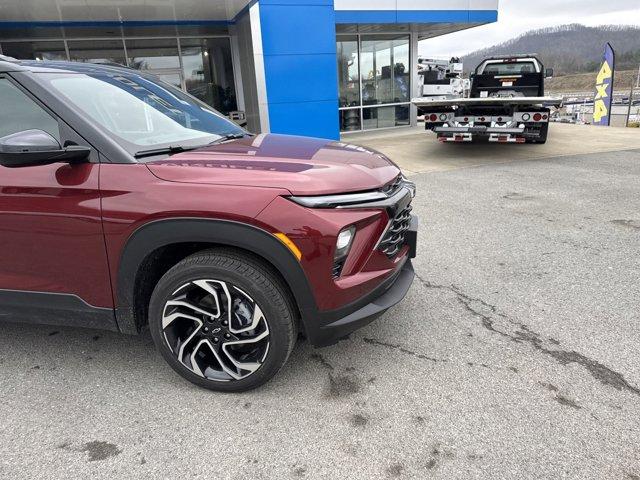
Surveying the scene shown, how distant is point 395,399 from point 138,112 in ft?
7.36

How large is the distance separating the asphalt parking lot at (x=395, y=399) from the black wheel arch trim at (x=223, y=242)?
2.00ft

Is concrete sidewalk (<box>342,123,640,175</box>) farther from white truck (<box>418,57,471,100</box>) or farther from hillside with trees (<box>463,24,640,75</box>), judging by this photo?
hillside with trees (<box>463,24,640,75</box>)

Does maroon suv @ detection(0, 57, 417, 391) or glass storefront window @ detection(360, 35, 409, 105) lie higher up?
glass storefront window @ detection(360, 35, 409, 105)

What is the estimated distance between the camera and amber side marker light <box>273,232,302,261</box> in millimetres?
2199

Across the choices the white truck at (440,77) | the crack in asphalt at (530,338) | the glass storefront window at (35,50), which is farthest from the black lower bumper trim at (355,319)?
the white truck at (440,77)

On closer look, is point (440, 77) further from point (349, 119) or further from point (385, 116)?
point (349, 119)

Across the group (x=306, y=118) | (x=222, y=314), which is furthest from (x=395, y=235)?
(x=306, y=118)

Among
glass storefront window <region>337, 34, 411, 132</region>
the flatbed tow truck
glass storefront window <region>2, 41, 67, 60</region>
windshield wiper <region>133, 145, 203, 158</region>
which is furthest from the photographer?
glass storefront window <region>337, 34, 411, 132</region>

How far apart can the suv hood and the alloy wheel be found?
0.54 meters

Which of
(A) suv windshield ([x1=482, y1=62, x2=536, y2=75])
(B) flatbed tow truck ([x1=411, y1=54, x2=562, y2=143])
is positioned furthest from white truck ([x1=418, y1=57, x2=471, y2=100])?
(B) flatbed tow truck ([x1=411, y1=54, x2=562, y2=143])

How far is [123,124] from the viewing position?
2.63m

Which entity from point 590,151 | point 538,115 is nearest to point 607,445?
point 538,115

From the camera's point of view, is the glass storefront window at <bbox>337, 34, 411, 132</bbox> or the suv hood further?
the glass storefront window at <bbox>337, 34, 411, 132</bbox>

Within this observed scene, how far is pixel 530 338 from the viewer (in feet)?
9.75
